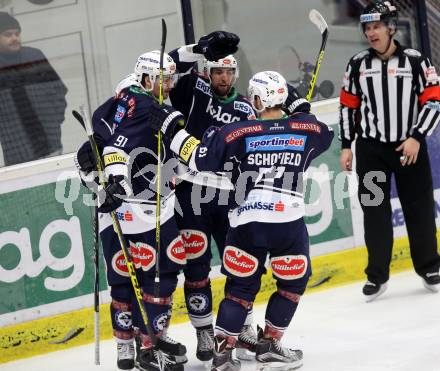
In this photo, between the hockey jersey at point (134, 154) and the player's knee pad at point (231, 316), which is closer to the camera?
the player's knee pad at point (231, 316)

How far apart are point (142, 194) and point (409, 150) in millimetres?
1575

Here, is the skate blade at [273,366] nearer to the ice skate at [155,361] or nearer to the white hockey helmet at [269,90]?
the ice skate at [155,361]

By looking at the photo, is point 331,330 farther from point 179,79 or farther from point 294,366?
point 179,79

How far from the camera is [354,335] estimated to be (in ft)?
16.7

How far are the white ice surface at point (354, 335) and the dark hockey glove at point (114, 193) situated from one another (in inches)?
34.0

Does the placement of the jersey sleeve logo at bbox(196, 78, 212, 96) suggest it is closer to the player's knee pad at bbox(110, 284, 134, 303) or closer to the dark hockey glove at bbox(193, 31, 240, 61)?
Answer: the dark hockey glove at bbox(193, 31, 240, 61)

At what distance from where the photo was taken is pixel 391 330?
5.07m

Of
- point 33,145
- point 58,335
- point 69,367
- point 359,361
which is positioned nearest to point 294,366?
point 359,361

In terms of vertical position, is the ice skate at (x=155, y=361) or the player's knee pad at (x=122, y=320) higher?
the player's knee pad at (x=122, y=320)

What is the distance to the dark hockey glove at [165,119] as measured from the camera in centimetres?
441

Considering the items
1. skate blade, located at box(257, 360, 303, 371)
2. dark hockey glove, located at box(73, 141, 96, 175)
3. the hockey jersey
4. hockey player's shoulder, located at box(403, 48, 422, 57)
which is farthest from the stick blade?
skate blade, located at box(257, 360, 303, 371)

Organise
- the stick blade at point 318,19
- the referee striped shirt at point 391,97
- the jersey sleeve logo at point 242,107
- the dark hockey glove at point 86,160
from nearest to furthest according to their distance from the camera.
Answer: the dark hockey glove at point 86,160 → the jersey sleeve logo at point 242,107 → the stick blade at point 318,19 → the referee striped shirt at point 391,97

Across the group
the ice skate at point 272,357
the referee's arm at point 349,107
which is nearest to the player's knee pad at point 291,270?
the ice skate at point 272,357

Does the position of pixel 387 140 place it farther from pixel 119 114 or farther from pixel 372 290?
pixel 119 114
